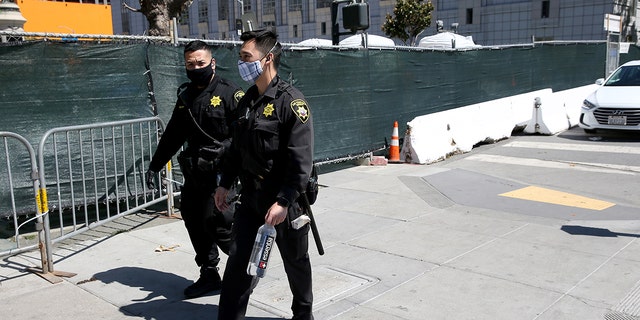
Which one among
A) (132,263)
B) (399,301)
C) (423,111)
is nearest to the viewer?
(399,301)

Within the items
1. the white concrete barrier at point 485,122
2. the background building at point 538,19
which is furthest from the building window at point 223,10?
the white concrete barrier at point 485,122

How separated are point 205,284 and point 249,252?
3.98 feet

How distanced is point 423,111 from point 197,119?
793 cm

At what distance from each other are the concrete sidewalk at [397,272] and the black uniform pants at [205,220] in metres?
0.40

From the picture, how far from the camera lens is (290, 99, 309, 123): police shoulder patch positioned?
11.1 feet

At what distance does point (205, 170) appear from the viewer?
4.39 meters

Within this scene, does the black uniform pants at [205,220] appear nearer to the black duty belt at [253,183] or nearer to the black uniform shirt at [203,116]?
the black uniform shirt at [203,116]

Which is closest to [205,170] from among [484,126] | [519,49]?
[484,126]

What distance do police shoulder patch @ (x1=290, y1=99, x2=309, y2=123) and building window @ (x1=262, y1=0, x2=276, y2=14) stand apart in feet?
166

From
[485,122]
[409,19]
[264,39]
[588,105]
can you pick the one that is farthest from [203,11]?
[264,39]

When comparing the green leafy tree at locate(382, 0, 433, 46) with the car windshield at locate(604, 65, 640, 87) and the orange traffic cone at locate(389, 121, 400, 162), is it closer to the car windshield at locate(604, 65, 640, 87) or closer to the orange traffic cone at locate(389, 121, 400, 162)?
the car windshield at locate(604, 65, 640, 87)

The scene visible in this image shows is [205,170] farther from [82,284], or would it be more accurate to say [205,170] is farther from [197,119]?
[82,284]

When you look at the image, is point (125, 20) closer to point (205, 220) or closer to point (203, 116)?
point (203, 116)

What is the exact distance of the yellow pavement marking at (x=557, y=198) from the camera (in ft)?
23.7
